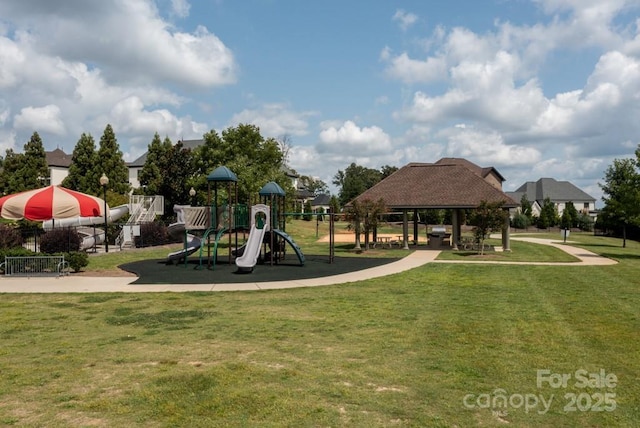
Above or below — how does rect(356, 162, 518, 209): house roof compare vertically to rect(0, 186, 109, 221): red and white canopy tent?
above

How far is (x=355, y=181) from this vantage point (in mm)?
93000

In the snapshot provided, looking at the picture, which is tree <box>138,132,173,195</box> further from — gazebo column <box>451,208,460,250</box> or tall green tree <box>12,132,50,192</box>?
gazebo column <box>451,208,460,250</box>

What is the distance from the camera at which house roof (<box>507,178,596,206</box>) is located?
322 feet

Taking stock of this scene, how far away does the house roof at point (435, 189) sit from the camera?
30.7 m

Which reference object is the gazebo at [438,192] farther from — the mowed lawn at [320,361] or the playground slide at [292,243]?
the mowed lawn at [320,361]

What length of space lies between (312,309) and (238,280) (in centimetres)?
573

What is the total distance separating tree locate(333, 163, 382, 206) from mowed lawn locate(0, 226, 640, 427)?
6022 cm

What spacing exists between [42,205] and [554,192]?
99146 millimetres

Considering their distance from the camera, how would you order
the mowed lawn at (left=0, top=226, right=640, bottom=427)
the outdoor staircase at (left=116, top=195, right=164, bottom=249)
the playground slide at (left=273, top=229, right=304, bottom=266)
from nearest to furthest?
the mowed lawn at (left=0, top=226, right=640, bottom=427) → the playground slide at (left=273, top=229, right=304, bottom=266) → the outdoor staircase at (left=116, top=195, right=164, bottom=249)

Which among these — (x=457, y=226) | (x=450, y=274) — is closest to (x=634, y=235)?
(x=457, y=226)

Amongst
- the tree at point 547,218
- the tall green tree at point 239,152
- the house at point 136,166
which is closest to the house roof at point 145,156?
the house at point 136,166

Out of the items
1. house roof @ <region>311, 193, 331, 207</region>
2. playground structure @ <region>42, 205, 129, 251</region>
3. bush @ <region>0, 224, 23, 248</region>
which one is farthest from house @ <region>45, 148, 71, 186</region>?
house roof @ <region>311, 193, 331, 207</region>

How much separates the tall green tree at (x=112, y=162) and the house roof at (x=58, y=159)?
25378mm

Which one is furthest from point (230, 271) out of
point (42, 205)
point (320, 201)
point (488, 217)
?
point (320, 201)
